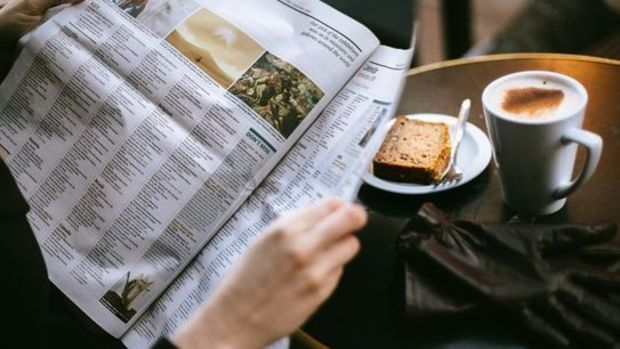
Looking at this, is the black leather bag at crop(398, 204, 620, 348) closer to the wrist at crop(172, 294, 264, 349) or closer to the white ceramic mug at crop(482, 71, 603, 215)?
the white ceramic mug at crop(482, 71, 603, 215)

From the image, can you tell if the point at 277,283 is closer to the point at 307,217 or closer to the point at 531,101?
the point at 307,217

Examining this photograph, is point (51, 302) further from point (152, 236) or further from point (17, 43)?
point (17, 43)

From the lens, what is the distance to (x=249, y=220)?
0.70 m

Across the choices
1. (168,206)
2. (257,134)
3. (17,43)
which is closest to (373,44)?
(257,134)

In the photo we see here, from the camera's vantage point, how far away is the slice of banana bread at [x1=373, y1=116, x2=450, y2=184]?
0.77 meters

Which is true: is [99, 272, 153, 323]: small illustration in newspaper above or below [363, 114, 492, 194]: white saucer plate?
below

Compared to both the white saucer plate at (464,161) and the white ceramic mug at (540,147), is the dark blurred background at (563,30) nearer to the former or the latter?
the white saucer plate at (464,161)

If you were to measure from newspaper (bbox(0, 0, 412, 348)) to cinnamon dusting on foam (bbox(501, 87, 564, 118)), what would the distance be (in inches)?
4.5

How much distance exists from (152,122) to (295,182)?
16 cm

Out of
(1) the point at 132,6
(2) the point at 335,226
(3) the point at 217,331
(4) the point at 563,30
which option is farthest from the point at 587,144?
(4) the point at 563,30

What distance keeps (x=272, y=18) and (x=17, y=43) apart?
0.29 metres

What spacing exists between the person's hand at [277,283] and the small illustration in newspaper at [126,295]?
0.18 meters

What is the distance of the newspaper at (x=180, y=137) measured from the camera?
2.29 ft

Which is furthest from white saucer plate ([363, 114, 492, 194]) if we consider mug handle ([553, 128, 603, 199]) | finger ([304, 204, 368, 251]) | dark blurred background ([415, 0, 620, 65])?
dark blurred background ([415, 0, 620, 65])
